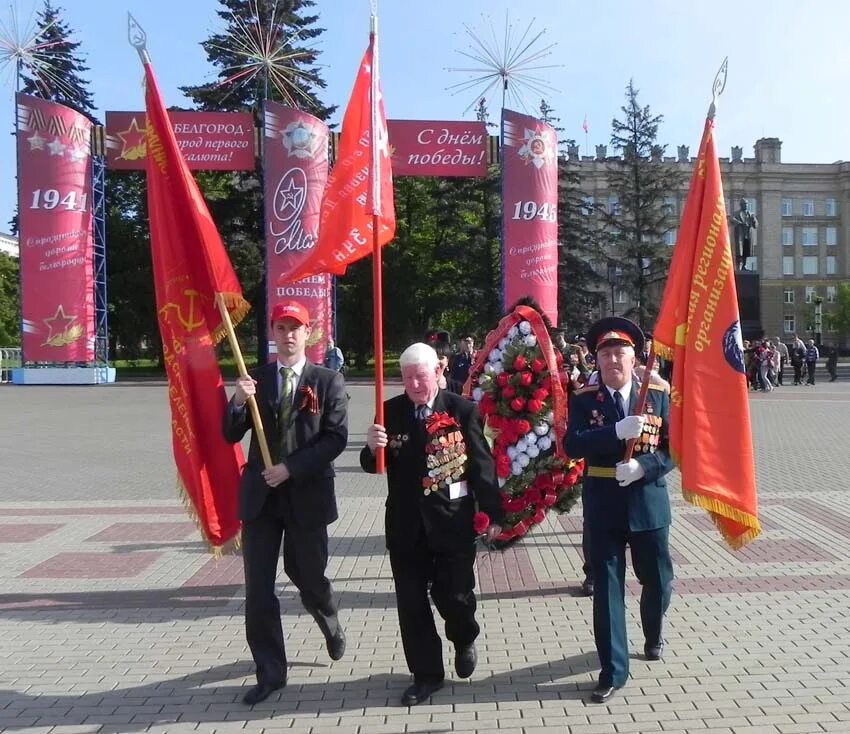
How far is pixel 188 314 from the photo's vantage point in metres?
5.18

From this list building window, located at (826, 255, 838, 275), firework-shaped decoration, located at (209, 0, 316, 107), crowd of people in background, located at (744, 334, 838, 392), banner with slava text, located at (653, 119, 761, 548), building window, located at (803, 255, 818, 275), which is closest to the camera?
banner with slava text, located at (653, 119, 761, 548)

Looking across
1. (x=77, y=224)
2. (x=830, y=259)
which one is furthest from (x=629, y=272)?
(x=830, y=259)

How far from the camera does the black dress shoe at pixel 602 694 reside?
14.5 ft

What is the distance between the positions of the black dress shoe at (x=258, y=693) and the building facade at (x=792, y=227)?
285ft

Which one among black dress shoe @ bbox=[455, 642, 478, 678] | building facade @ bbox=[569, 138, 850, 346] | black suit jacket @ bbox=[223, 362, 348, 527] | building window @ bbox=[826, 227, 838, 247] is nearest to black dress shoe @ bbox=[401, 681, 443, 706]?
black dress shoe @ bbox=[455, 642, 478, 678]

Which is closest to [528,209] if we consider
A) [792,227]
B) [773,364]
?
[773,364]

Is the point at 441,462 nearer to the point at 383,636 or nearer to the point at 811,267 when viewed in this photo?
the point at 383,636

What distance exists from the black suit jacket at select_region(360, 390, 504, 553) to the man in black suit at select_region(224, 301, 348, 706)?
31cm

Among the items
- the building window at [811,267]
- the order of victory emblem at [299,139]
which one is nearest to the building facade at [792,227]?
the building window at [811,267]

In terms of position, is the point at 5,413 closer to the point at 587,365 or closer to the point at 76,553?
the point at 76,553

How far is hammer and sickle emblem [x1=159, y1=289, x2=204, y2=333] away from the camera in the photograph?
5145 mm

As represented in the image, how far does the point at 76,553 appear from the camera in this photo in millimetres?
7859

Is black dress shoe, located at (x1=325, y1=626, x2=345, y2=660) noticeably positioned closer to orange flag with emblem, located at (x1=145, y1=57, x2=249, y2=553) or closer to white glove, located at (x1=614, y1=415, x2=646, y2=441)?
orange flag with emblem, located at (x1=145, y1=57, x2=249, y2=553)

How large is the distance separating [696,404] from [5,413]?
2174 centimetres
